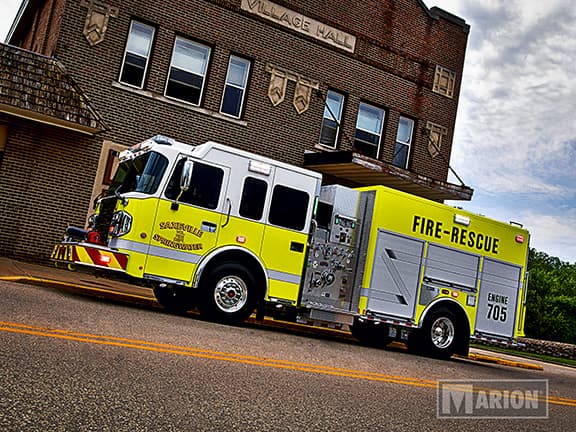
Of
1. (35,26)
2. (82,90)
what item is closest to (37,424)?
(82,90)

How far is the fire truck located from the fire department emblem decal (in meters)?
6.33

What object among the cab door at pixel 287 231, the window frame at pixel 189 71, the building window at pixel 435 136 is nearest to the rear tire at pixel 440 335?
the cab door at pixel 287 231

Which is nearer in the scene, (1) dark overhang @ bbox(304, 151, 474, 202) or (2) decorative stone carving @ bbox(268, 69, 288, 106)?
(1) dark overhang @ bbox(304, 151, 474, 202)

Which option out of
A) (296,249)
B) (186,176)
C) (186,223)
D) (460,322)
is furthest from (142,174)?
(460,322)

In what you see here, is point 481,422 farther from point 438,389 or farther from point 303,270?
point 303,270

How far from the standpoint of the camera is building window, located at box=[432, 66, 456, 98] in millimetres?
22719

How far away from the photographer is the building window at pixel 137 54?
56.5 feet

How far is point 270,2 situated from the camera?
1903cm

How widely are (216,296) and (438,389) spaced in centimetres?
410

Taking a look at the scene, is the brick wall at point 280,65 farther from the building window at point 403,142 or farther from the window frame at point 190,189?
the window frame at point 190,189

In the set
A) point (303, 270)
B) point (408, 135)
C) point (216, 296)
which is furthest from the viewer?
point (408, 135)

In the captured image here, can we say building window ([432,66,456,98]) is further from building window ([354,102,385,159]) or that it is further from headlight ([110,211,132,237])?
headlight ([110,211,132,237])

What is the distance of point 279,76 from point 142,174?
31.2 feet

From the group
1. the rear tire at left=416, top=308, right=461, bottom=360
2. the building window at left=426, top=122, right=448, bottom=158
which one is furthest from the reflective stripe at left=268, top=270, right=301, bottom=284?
the building window at left=426, top=122, right=448, bottom=158
